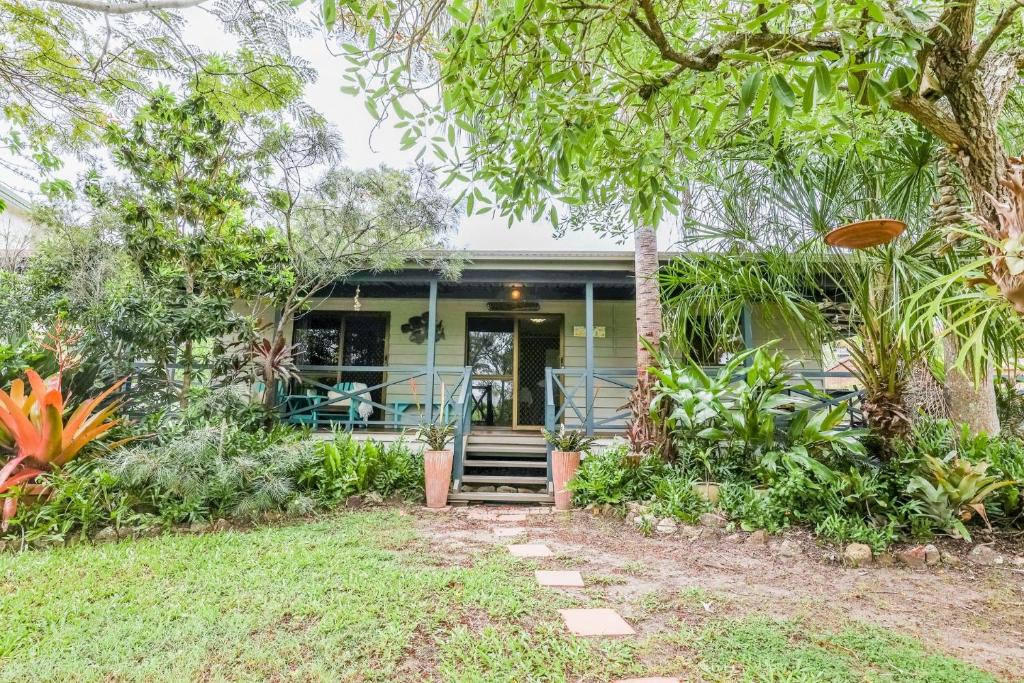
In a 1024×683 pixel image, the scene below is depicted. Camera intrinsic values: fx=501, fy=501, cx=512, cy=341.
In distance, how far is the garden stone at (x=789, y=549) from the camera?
339 centimetres

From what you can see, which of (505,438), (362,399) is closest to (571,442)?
(505,438)

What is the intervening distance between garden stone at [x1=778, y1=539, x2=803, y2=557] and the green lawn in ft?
3.81

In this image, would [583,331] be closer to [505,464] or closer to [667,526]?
[505,464]

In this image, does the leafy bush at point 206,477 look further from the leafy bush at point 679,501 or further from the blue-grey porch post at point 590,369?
the blue-grey porch post at point 590,369

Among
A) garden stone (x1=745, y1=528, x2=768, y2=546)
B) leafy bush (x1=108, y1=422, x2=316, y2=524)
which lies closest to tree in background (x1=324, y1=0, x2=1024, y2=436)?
garden stone (x1=745, y1=528, x2=768, y2=546)

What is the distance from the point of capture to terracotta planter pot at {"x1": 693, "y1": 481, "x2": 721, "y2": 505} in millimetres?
4105

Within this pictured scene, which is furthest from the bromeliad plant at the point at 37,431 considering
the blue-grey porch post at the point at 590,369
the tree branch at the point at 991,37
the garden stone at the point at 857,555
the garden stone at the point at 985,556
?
the garden stone at the point at 985,556

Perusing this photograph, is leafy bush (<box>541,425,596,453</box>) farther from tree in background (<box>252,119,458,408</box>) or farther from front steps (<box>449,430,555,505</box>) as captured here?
tree in background (<box>252,119,458,408</box>)

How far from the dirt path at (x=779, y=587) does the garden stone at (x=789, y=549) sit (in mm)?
23

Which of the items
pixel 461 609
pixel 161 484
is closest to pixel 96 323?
pixel 161 484

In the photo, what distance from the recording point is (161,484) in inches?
149

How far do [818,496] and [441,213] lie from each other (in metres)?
4.78

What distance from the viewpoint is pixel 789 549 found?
11.3 feet

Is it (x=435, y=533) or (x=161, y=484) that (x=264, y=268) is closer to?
(x=161, y=484)
